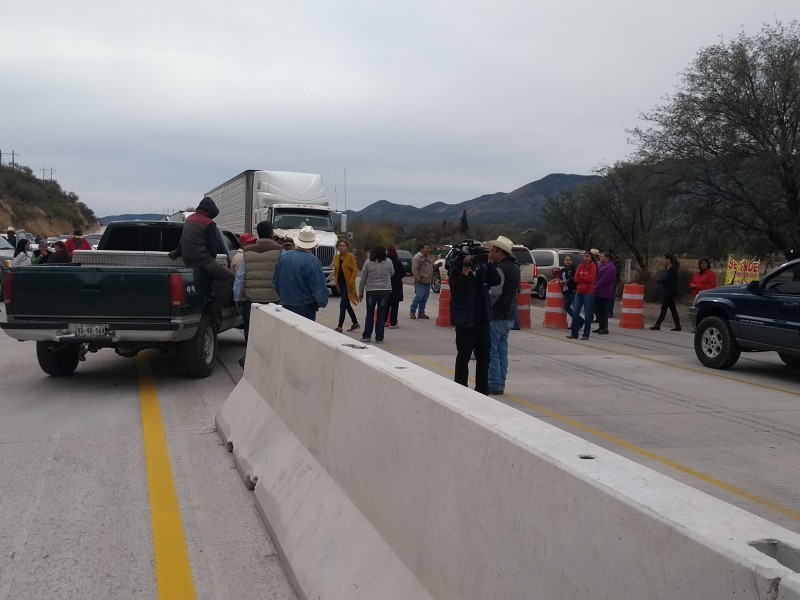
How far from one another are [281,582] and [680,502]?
2673 mm

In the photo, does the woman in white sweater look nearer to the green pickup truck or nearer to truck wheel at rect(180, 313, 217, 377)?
truck wheel at rect(180, 313, 217, 377)

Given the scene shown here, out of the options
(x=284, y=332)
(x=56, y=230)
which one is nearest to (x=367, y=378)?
(x=284, y=332)

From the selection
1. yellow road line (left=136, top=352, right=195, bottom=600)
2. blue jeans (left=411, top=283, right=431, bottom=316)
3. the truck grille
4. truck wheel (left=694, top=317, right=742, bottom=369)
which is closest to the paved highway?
yellow road line (left=136, top=352, right=195, bottom=600)

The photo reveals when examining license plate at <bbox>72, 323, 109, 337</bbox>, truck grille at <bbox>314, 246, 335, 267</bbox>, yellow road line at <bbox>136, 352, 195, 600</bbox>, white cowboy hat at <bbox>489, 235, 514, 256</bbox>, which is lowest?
yellow road line at <bbox>136, 352, 195, 600</bbox>

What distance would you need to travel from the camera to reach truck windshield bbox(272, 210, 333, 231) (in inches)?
997

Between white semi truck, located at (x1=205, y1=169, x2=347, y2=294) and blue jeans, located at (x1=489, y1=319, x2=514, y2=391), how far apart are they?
15514mm

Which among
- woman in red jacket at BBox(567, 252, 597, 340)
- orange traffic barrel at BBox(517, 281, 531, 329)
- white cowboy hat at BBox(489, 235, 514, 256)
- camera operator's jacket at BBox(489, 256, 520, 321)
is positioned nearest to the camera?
camera operator's jacket at BBox(489, 256, 520, 321)

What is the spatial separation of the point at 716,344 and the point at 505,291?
5023 millimetres

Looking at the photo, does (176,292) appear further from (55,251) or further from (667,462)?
(55,251)

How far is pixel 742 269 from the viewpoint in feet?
92.0

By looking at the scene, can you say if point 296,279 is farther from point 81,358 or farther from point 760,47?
point 760,47

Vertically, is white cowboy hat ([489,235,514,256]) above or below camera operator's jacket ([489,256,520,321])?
above

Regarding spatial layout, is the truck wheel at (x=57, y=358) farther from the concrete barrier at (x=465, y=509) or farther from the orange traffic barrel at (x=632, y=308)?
the orange traffic barrel at (x=632, y=308)

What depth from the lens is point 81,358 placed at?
10.7 m
